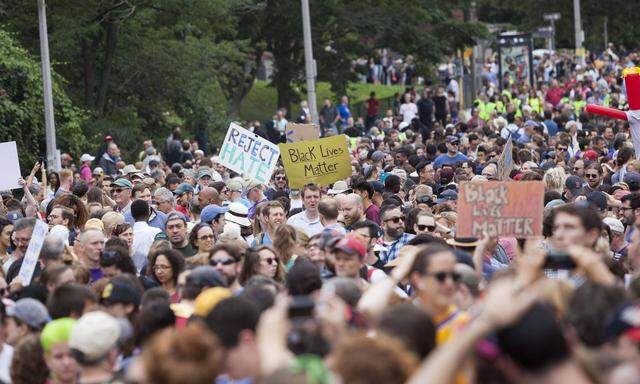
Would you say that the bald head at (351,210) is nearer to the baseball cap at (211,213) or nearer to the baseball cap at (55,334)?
the baseball cap at (211,213)

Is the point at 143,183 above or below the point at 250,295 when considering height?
below

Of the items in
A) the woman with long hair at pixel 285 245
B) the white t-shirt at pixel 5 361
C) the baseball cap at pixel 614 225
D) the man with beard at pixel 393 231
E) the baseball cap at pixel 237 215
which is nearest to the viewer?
the white t-shirt at pixel 5 361

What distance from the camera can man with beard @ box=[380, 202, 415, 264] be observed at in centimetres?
1195

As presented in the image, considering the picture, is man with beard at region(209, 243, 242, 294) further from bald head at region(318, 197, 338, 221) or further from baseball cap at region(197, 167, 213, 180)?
baseball cap at region(197, 167, 213, 180)

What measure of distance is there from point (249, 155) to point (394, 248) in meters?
6.63

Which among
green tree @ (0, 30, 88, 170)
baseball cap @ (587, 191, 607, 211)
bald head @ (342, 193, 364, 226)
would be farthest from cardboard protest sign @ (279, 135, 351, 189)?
green tree @ (0, 30, 88, 170)

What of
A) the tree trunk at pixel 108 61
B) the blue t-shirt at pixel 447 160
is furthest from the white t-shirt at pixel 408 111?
the blue t-shirt at pixel 447 160

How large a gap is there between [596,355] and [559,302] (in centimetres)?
123

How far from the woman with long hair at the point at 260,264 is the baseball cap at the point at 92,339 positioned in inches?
101

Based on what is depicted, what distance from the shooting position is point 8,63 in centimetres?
2712

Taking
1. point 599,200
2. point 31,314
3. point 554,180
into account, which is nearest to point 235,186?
point 554,180

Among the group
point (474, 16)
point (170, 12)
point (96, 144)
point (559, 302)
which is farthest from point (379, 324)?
point (474, 16)

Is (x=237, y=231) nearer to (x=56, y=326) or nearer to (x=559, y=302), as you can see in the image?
(x=56, y=326)

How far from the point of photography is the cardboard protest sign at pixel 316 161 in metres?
18.2
